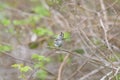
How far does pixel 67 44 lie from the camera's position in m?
4.06

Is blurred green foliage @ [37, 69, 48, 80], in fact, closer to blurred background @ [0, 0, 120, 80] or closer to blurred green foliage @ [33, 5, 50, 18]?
blurred background @ [0, 0, 120, 80]

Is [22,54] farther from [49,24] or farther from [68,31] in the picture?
[49,24]

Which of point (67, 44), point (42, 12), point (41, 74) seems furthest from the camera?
point (42, 12)

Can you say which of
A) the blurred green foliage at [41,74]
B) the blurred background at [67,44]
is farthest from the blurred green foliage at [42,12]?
the blurred green foliage at [41,74]

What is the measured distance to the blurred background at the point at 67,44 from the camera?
303 cm

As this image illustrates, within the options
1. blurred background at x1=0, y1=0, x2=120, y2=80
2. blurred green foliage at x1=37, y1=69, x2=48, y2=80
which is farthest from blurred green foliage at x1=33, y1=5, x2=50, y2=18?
blurred green foliage at x1=37, y1=69, x2=48, y2=80

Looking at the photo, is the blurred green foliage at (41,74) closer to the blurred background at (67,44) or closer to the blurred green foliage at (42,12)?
the blurred background at (67,44)

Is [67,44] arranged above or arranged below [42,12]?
below

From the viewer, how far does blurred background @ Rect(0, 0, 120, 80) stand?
3026 mm

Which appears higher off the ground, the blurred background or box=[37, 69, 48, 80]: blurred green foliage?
the blurred background

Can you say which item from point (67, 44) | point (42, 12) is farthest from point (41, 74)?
point (42, 12)

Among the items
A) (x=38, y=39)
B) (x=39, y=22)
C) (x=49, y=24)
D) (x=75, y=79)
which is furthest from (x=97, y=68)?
(x=39, y=22)

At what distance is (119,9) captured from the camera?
3211 millimetres

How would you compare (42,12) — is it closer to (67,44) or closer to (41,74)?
(67,44)
